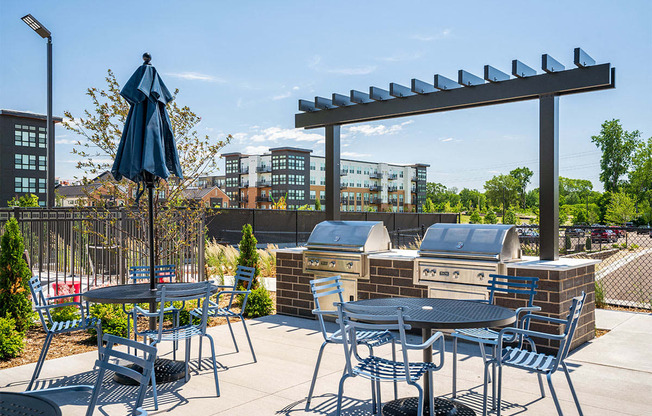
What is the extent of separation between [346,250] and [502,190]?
8171cm

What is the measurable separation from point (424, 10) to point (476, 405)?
23.8ft

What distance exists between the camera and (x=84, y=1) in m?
9.65

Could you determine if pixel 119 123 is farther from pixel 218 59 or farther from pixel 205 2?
pixel 218 59

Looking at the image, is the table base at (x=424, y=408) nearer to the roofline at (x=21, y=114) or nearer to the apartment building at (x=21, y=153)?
the apartment building at (x=21, y=153)

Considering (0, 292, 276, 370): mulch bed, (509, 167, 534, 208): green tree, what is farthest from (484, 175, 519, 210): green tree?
(0, 292, 276, 370): mulch bed

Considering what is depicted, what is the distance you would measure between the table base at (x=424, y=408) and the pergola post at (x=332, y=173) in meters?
4.43

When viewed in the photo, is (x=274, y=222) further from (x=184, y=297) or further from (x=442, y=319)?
(x=442, y=319)

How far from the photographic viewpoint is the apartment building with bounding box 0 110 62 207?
59094mm

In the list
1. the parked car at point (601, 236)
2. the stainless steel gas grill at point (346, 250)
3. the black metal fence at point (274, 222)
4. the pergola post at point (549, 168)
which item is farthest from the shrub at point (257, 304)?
the parked car at point (601, 236)

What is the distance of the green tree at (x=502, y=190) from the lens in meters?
81.8

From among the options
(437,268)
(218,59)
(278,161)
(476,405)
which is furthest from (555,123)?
(278,161)

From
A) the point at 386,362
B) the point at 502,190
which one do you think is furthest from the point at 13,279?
the point at 502,190

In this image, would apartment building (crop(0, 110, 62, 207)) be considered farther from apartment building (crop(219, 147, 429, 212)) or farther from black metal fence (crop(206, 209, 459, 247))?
black metal fence (crop(206, 209, 459, 247))

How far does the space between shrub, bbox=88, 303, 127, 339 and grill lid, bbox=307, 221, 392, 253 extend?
8.32ft
